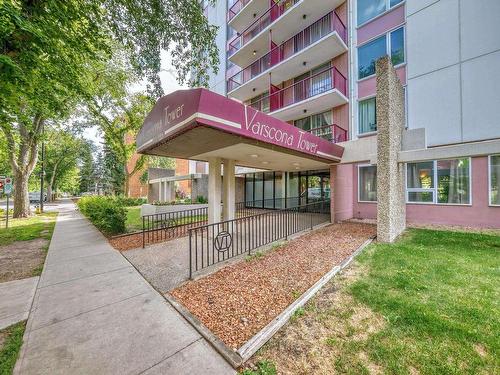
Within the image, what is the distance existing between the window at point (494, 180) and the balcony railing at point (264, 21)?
1200 cm

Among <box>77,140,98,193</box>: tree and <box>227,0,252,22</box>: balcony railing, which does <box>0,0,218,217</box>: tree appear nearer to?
<box>227,0,252,22</box>: balcony railing

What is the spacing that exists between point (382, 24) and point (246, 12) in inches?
389

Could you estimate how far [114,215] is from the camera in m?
8.48

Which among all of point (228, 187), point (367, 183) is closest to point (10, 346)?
point (228, 187)

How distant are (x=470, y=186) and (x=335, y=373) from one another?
33.9ft

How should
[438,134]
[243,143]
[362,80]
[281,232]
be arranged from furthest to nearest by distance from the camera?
1. [362,80]
2. [438,134]
3. [281,232]
4. [243,143]

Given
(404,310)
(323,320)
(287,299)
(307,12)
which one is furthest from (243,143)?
(307,12)

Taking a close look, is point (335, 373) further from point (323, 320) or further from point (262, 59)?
point (262, 59)

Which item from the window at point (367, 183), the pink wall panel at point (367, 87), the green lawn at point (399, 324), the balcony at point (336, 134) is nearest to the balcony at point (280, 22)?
the pink wall panel at point (367, 87)

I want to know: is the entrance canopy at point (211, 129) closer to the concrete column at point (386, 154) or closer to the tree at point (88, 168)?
the concrete column at point (386, 154)

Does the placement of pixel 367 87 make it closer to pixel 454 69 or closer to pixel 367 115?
pixel 367 115

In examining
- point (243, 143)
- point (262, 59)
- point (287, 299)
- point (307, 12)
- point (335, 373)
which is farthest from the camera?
point (262, 59)

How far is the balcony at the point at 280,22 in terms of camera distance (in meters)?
12.1

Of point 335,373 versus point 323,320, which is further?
point 323,320
